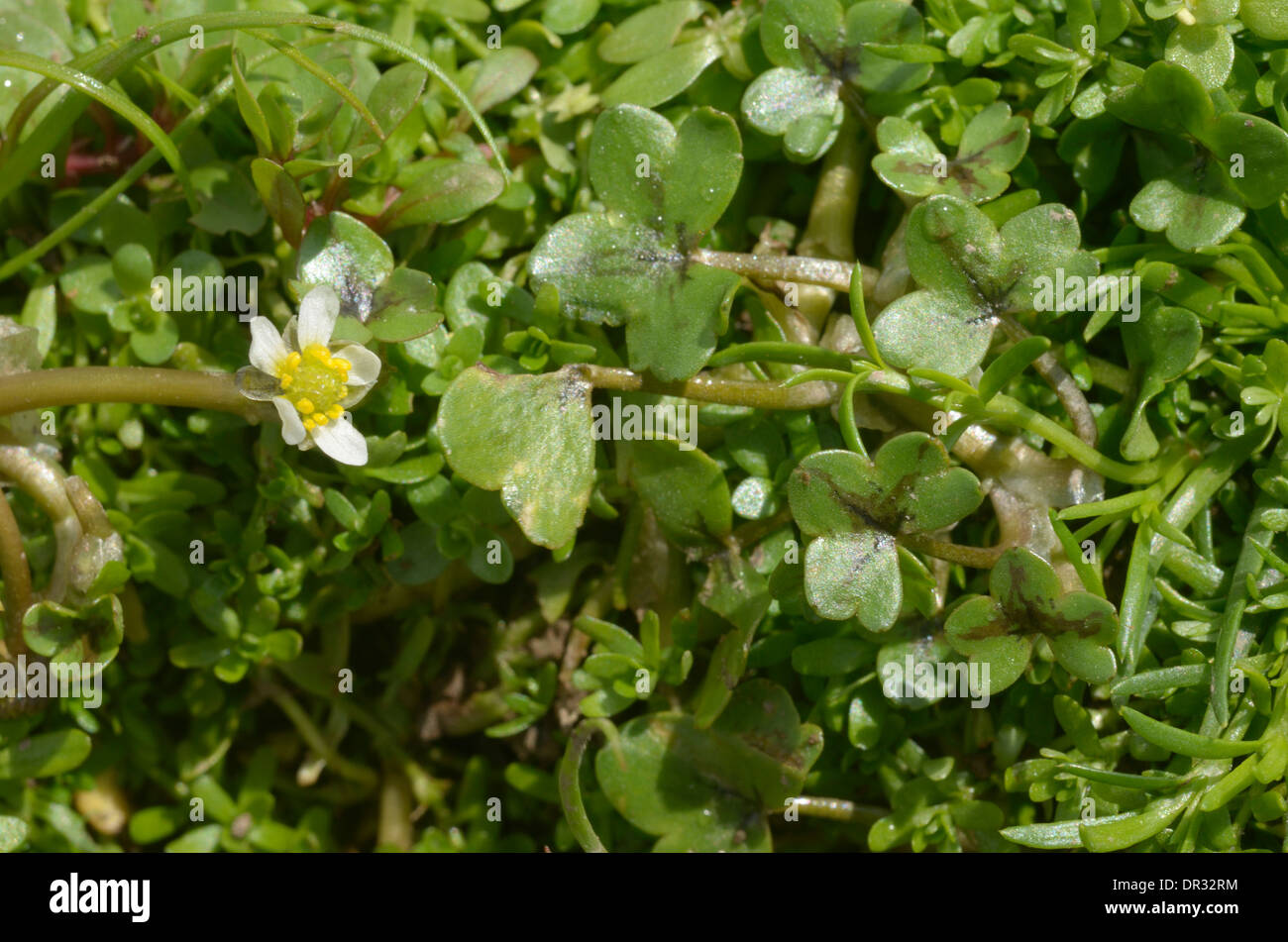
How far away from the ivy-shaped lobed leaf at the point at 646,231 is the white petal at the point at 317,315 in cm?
28

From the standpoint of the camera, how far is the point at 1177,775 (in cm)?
148

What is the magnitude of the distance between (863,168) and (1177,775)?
964 mm

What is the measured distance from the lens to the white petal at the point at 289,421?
1.41 meters

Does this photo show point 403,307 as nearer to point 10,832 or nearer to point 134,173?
point 134,173

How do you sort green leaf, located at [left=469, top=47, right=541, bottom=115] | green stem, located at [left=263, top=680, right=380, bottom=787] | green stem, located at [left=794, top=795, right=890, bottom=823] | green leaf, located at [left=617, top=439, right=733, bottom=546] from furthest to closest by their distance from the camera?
green stem, located at [left=263, top=680, right=380, bottom=787], green leaf, located at [left=469, top=47, right=541, bottom=115], green stem, located at [left=794, top=795, right=890, bottom=823], green leaf, located at [left=617, top=439, right=733, bottom=546]

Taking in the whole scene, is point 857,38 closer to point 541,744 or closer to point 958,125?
point 958,125

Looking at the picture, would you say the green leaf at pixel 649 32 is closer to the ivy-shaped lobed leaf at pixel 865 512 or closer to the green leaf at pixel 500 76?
the green leaf at pixel 500 76

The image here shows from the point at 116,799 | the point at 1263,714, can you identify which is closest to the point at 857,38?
the point at 1263,714

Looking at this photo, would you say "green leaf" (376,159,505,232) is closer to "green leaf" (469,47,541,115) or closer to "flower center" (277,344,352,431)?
"green leaf" (469,47,541,115)

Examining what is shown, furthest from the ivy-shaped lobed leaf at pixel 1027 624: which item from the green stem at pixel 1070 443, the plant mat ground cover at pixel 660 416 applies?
the green stem at pixel 1070 443

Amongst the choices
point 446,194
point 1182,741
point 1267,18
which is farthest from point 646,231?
point 1182,741

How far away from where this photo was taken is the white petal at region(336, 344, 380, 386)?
149 cm

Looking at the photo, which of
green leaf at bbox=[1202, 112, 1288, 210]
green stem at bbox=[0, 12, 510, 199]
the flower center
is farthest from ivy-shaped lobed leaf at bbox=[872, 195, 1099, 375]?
the flower center

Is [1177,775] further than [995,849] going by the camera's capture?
No
